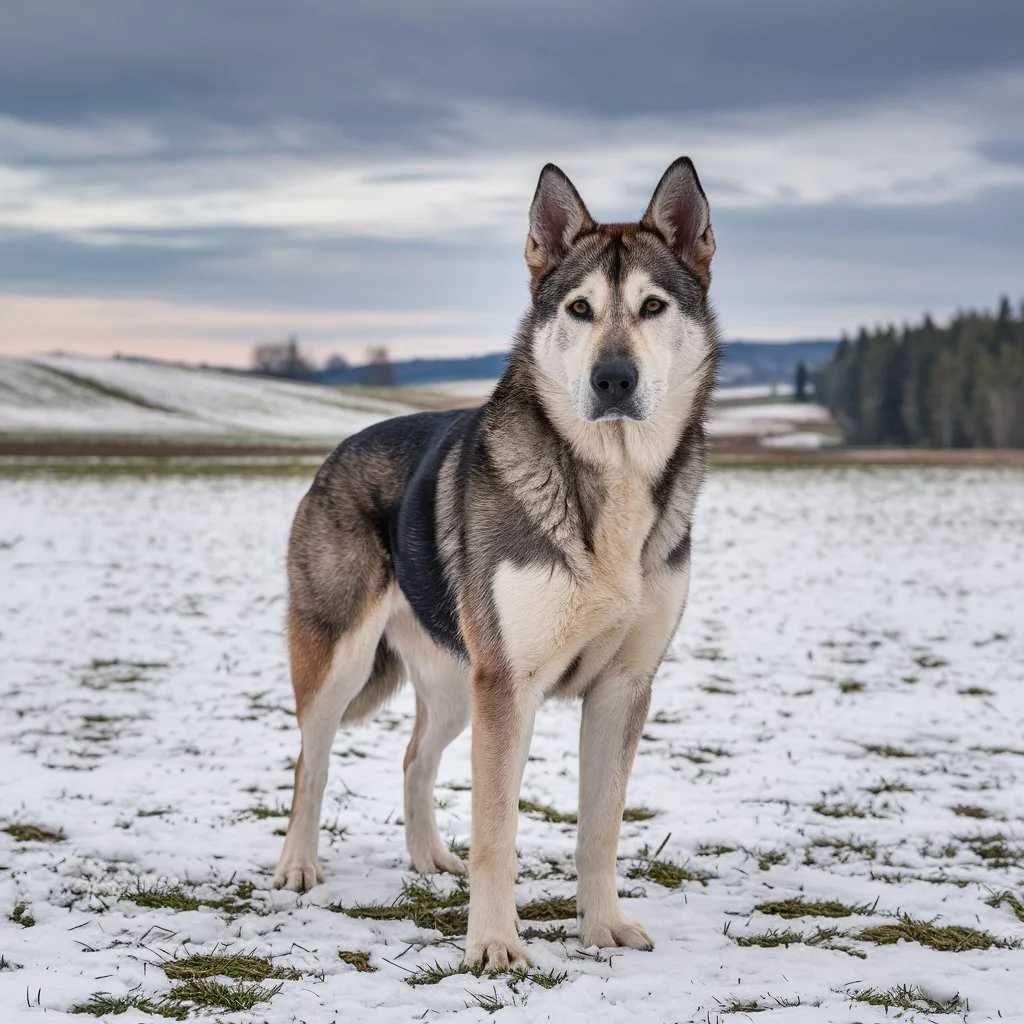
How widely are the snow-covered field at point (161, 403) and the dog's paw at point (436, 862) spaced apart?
6131 centimetres

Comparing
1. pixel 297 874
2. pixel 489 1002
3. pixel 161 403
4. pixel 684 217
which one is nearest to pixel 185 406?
pixel 161 403

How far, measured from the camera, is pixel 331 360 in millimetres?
138000

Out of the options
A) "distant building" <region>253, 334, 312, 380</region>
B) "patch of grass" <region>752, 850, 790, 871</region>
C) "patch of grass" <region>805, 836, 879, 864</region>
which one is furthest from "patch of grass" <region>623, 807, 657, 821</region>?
"distant building" <region>253, 334, 312, 380</region>

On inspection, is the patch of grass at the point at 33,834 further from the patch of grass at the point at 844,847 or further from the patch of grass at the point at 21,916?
the patch of grass at the point at 844,847

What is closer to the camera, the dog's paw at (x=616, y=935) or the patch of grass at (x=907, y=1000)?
the patch of grass at (x=907, y=1000)

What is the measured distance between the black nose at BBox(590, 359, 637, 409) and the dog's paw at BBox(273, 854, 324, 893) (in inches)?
105

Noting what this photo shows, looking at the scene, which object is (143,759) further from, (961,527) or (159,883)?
(961,527)

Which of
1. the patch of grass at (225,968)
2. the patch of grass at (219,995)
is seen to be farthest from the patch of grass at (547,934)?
the patch of grass at (219,995)

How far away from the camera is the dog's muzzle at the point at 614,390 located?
4215 millimetres

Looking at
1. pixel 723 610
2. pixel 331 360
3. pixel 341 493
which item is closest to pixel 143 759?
pixel 341 493

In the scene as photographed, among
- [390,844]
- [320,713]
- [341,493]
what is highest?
[341,493]

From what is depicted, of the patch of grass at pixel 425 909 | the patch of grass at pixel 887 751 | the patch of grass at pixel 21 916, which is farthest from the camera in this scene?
the patch of grass at pixel 887 751

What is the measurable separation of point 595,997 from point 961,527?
20.0 metres

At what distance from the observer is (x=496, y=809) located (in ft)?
14.6
